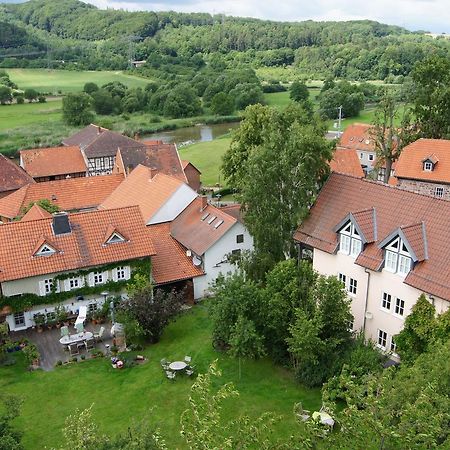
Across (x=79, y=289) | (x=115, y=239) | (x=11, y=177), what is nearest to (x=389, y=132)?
(x=115, y=239)

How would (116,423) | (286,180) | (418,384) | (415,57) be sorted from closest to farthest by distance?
(418,384) → (116,423) → (286,180) → (415,57)

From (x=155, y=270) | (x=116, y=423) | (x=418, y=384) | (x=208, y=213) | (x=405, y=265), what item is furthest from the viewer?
(x=208, y=213)

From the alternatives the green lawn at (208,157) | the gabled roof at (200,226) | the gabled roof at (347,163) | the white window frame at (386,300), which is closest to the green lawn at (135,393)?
the white window frame at (386,300)

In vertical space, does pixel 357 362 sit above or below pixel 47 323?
above

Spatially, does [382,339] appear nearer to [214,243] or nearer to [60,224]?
[214,243]

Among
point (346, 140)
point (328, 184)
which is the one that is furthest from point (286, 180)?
point (346, 140)

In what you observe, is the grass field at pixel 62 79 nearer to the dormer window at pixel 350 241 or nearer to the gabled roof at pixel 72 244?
the gabled roof at pixel 72 244

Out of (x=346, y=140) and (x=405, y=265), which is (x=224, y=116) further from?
(x=405, y=265)

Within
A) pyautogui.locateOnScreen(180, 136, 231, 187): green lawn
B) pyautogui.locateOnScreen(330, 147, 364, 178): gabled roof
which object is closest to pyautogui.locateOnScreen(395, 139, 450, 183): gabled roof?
pyautogui.locateOnScreen(330, 147, 364, 178): gabled roof

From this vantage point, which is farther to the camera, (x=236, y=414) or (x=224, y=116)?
(x=224, y=116)
